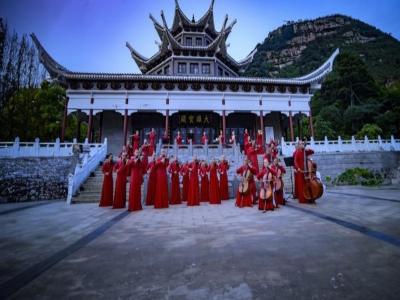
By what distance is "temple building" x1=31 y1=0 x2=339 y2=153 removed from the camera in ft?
52.2

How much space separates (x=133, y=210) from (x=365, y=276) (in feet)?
18.4

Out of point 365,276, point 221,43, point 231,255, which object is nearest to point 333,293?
point 365,276

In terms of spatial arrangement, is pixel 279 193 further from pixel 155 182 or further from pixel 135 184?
pixel 135 184

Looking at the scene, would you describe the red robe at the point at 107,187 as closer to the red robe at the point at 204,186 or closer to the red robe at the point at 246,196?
the red robe at the point at 204,186

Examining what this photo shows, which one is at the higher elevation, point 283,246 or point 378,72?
point 378,72

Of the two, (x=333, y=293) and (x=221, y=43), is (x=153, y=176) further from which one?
(x=221, y=43)

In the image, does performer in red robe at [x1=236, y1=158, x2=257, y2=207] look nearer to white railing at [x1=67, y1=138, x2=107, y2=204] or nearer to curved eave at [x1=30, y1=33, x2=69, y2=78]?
white railing at [x1=67, y1=138, x2=107, y2=204]

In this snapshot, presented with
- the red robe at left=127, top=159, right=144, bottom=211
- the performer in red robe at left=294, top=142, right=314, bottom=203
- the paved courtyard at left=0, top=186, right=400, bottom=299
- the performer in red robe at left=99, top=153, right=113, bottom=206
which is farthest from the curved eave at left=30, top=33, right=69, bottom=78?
the performer in red robe at left=294, top=142, right=314, bottom=203

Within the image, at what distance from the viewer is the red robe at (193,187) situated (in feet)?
23.9

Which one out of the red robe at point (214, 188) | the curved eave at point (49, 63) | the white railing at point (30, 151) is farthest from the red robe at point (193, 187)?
the curved eave at point (49, 63)

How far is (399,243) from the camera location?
262cm

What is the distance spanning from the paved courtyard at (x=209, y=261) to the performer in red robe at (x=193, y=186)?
330cm

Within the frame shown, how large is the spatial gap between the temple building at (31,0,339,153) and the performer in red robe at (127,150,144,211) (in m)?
9.36

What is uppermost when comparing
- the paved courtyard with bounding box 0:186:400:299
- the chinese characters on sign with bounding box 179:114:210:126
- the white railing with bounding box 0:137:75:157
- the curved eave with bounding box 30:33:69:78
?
the curved eave with bounding box 30:33:69:78
